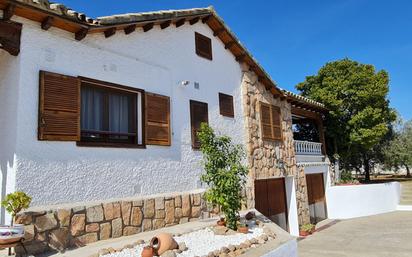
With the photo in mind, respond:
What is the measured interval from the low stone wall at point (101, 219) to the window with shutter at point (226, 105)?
3.78m

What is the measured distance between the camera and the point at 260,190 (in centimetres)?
1393

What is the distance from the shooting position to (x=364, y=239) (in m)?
12.8

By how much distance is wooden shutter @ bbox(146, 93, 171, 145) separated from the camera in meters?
9.27

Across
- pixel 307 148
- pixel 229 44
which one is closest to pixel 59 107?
pixel 229 44

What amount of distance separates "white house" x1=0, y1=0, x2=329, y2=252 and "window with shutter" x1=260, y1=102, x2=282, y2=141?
0.52 metres

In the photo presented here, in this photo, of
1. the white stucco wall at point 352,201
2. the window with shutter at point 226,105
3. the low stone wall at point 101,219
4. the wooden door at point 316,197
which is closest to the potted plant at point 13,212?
the low stone wall at point 101,219

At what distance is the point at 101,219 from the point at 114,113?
279 cm

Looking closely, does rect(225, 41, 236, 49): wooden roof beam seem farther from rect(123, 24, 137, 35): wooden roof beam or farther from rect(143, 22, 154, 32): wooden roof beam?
rect(123, 24, 137, 35): wooden roof beam

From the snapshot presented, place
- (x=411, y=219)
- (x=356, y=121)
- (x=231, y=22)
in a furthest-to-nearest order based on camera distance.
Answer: (x=356, y=121) → (x=411, y=219) → (x=231, y=22)

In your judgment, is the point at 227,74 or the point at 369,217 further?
the point at 369,217

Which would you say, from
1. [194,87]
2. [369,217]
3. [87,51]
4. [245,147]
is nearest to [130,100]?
[87,51]

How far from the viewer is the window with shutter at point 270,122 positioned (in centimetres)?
1429

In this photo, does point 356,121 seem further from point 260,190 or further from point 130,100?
point 130,100

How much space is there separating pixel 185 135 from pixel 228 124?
8.19ft
